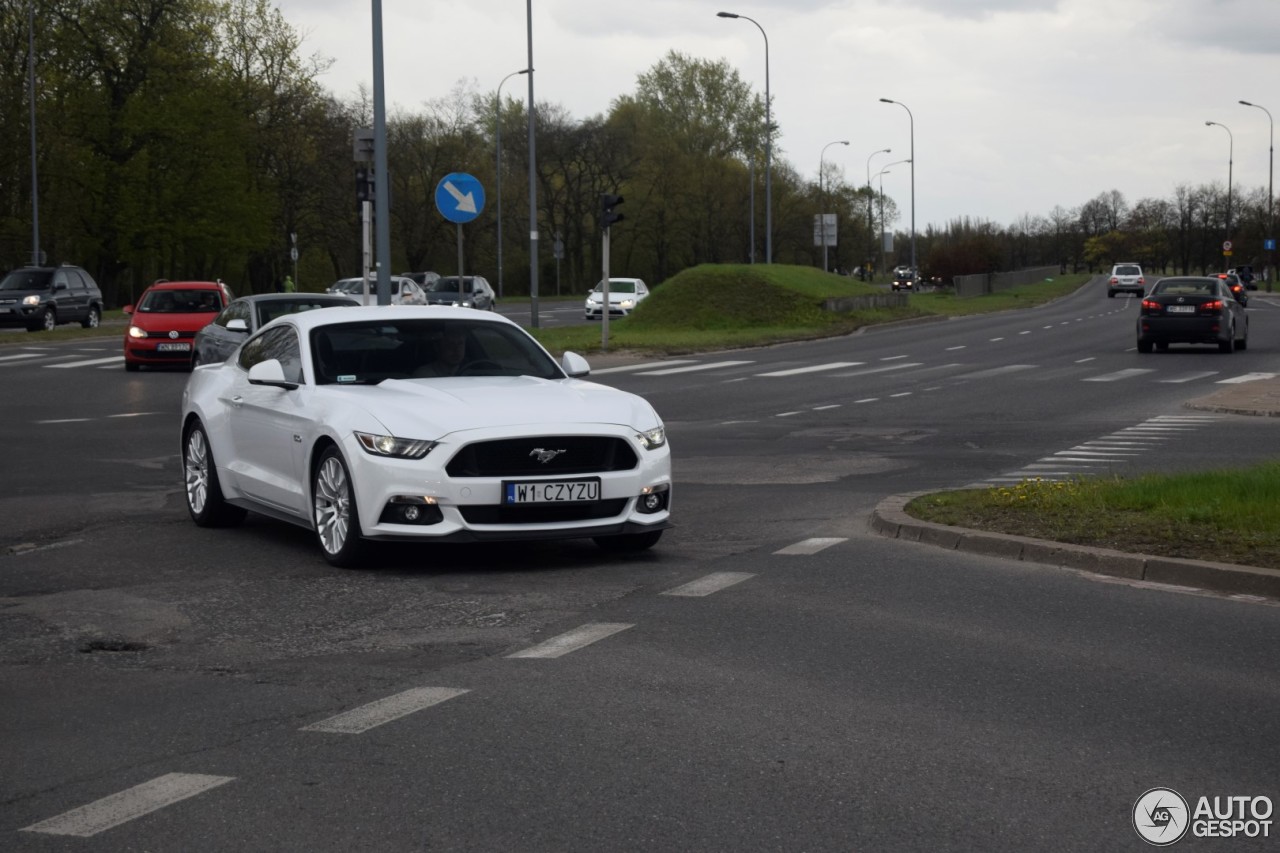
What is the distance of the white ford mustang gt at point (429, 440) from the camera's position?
358 inches

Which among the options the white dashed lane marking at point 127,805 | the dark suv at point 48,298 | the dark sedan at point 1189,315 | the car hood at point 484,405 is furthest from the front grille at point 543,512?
the dark suv at point 48,298

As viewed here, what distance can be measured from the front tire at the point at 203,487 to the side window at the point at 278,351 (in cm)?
58

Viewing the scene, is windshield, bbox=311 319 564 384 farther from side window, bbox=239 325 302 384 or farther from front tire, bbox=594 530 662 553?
front tire, bbox=594 530 662 553

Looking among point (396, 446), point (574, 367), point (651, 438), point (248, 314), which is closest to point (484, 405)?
point (396, 446)

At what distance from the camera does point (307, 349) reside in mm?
10414

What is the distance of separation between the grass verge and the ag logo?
4024 millimetres

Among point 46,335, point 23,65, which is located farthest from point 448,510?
point 23,65

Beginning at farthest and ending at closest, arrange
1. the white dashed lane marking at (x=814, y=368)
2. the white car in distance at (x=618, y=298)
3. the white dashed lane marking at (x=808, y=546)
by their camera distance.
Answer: the white car in distance at (x=618, y=298) < the white dashed lane marking at (x=814, y=368) < the white dashed lane marking at (x=808, y=546)

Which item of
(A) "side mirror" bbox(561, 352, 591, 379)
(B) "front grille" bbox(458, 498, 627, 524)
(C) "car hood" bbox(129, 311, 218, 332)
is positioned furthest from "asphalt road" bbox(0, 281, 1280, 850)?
(C) "car hood" bbox(129, 311, 218, 332)

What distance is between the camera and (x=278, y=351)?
10922mm

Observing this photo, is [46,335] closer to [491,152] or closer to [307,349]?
[307,349]

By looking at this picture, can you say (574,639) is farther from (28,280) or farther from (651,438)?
(28,280)

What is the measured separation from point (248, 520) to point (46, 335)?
3462cm

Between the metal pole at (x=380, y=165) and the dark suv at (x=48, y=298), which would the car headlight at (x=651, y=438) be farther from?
the dark suv at (x=48, y=298)
